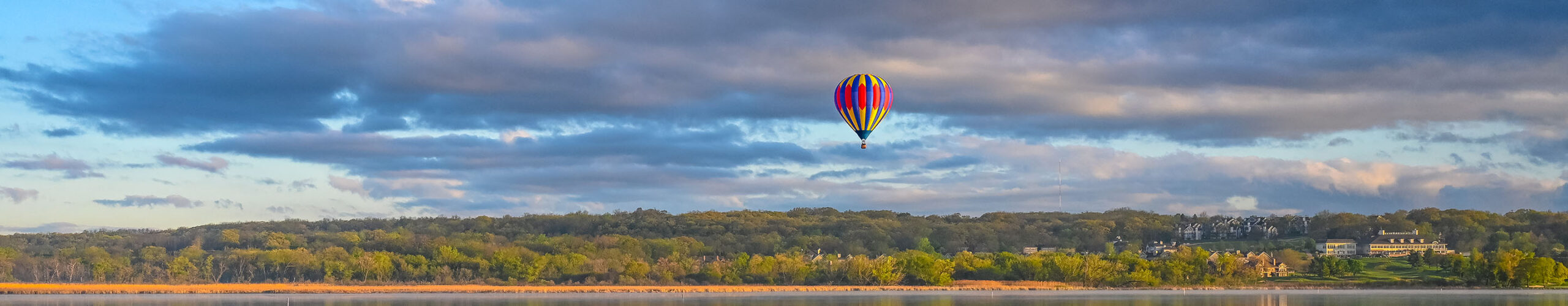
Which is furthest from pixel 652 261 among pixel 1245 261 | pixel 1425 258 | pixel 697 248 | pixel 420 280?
pixel 1425 258

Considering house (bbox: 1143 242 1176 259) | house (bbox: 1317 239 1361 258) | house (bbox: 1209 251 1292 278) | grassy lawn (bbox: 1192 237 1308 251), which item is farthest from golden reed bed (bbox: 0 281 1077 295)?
house (bbox: 1317 239 1361 258)

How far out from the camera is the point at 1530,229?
535 ft

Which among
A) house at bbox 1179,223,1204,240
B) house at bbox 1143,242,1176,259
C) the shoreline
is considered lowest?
the shoreline

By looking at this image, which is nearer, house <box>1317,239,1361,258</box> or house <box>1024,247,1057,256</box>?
house <box>1024,247,1057,256</box>

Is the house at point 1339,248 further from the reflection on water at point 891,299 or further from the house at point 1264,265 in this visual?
the reflection on water at point 891,299

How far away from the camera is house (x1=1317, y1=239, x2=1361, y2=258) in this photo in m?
168

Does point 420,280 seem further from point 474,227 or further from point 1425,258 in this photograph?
point 1425,258

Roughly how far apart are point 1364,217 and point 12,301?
150756 mm

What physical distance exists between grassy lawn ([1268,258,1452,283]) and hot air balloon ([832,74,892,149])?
6828 cm

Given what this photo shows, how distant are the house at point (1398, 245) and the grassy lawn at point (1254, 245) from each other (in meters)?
8.14

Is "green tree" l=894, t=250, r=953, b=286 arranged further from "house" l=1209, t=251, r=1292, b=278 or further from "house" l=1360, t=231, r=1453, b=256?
"house" l=1360, t=231, r=1453, b=256

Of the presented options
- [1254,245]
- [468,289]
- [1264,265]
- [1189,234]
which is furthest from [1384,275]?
[468,289]

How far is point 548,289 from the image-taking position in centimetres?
12575

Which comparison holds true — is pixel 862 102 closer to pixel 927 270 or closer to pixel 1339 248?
pixel 927 270
